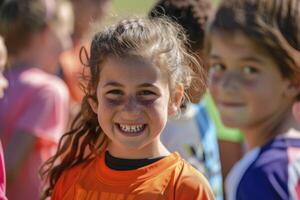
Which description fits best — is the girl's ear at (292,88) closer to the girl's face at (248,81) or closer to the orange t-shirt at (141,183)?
the girl's face at (248,81)

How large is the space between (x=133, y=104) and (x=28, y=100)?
1.97m

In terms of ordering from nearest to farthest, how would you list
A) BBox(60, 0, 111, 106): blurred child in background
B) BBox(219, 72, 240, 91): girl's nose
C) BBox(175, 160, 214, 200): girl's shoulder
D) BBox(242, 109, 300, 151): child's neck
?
BBox(175, 160, 214, 200): girl's shoulder < BBox(242, 109, 300, 151): child's neck < BBox(219, 72, 240, 91): girl's nose < BBox(60, 0, 111, 106): blurred child in background

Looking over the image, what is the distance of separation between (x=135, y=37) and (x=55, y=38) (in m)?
2.42

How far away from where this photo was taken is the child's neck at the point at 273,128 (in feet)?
12.8

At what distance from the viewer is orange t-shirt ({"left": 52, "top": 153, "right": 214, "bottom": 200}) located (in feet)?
10.7

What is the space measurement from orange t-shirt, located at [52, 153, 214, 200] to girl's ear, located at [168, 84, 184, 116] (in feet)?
0.54

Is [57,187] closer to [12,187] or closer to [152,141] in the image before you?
[152,141]

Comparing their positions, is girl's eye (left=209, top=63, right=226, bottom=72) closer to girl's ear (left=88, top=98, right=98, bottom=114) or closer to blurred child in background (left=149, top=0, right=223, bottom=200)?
blurred child in background (left=149, top=0, right=223, bottom=200)

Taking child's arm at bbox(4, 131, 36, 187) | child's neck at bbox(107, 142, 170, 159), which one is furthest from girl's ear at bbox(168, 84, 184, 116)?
child's arm at bbox(4, 131, 36, 187)

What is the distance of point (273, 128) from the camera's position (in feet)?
12.9

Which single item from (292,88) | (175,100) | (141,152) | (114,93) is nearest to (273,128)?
(292,88)

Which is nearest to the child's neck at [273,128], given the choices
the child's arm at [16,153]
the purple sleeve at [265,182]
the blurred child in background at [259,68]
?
the blurred child in background at [259,68]

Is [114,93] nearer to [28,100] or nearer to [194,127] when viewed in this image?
[194,127]

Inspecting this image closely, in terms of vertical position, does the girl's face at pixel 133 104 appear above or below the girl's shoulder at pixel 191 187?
above
